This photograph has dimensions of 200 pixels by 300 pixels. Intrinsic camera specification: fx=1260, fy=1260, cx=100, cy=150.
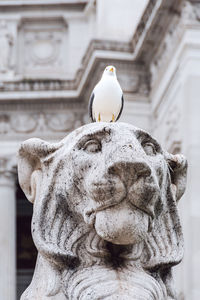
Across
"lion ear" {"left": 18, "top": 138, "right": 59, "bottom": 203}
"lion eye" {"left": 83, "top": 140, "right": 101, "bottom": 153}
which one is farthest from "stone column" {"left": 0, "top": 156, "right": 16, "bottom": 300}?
"lion eye" {"left": 83, "top": 140, "right": 101, "bottom": 153}

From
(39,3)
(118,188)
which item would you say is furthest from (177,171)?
(39,3)

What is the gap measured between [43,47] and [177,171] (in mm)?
22320

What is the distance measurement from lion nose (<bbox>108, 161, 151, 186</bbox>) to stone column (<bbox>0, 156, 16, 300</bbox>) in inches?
741

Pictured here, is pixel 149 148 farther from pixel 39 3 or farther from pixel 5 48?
pixel 39 3

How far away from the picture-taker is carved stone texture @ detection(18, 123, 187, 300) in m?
5.40

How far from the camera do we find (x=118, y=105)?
6766 mm

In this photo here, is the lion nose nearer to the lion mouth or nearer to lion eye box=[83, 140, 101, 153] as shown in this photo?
the lion mouth

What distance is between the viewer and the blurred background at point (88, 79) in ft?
60.2

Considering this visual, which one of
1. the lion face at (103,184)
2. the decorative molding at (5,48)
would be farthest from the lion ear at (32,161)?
the decorative molding at (5,48)

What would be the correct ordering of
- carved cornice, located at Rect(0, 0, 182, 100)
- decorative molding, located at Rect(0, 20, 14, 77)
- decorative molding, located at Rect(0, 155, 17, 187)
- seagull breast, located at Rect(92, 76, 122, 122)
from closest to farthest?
seagull breast, located at Rect(92, 76, 122, 122)
carved cornice, located at Rect(0, 0, 182, 100)
decorative molding, located at Rect(0, 155, 17, 187)
decorative molding, located at Rect(0, 20, 14, 77)

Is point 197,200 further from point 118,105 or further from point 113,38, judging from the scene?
point 118,105

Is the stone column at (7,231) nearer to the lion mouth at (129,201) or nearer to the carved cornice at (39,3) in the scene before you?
the carved cornice at (39,3)

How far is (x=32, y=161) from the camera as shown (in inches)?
233

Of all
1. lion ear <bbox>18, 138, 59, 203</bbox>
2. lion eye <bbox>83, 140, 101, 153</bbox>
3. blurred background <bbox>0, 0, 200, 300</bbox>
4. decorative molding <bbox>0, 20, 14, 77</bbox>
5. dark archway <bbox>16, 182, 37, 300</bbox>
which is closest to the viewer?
lion eye <bbox>83, 140, 101, 153</bbox>
